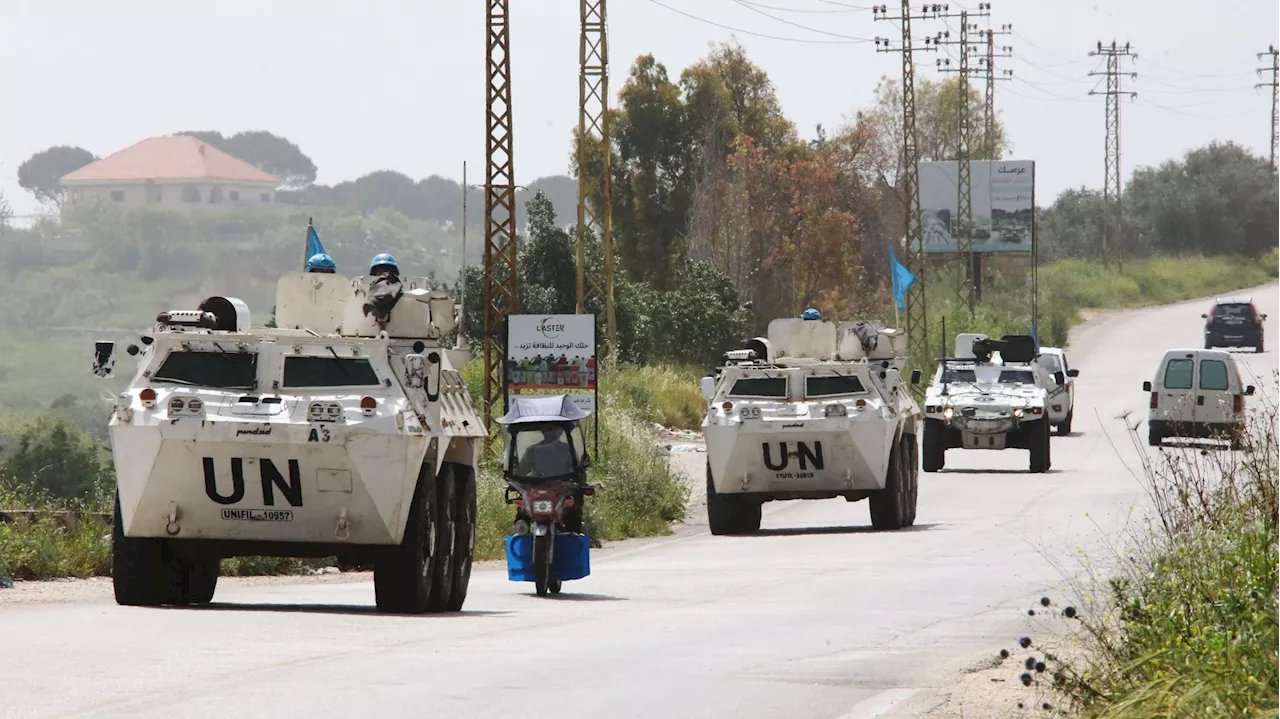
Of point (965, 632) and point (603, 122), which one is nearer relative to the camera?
point (965, 632)

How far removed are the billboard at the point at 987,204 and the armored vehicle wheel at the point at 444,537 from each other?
73077mm

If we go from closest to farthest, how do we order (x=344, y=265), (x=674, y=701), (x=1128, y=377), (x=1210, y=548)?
(x=674, y=701) < (x=1210, y=548) < (x=1128, y=377) < (x=344, y=265)

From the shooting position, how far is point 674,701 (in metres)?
10.5

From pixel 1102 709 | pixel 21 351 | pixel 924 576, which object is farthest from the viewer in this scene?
pixel 21 351

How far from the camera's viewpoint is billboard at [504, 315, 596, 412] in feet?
97.2

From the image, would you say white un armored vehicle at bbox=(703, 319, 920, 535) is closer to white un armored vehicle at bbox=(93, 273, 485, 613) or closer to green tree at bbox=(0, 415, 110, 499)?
white un armored vehicle at bbox=(93, 273, 485, 613)

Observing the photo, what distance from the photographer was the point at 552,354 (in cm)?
2978

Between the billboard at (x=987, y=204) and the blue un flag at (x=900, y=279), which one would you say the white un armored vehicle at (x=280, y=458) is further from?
the billboard at (x=987, y=204)

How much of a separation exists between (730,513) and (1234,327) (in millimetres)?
47145

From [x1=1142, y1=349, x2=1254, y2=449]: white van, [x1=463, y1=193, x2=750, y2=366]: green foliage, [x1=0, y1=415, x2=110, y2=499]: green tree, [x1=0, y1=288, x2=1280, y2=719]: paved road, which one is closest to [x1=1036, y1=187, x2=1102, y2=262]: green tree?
[x1=463, y1=193, x2=750, y2=366]: green foliage

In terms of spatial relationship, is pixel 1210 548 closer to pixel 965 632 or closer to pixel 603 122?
pixel 965 632

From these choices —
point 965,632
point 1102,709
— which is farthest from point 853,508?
point 1102,709

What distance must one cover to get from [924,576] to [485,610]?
460cm

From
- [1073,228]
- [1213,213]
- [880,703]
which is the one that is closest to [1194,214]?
[1213,213]
